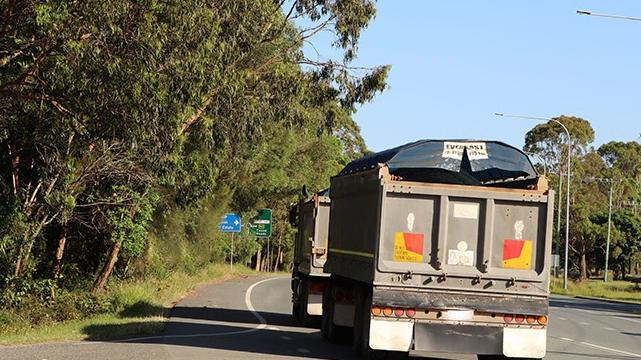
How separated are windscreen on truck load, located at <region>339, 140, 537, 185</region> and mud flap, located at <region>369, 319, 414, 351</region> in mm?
2665

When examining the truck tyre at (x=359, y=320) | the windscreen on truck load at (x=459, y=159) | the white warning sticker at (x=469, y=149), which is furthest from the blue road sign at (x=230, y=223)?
the white warning sticker at (x=469, y=149)

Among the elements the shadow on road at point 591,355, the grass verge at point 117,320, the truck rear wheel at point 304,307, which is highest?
the truck rear wheel at point 304,307

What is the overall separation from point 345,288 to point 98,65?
576 centimetres

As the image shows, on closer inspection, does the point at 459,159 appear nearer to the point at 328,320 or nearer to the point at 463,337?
the point at 463,337

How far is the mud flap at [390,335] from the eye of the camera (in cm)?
1374

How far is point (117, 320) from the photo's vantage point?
20.8 m

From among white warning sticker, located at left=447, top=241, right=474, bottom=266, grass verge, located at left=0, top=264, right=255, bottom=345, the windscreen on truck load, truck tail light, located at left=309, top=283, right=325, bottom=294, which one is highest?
the windscreen on truck load

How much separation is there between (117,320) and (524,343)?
10095mm

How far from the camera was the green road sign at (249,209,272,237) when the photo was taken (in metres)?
63.3

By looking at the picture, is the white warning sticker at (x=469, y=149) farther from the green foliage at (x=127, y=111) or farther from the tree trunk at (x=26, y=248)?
the tree trunk at (x=26, y=248)

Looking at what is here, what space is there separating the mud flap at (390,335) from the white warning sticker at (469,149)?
2967 mm

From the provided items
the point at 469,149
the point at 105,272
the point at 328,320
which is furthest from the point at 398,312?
the point at 105,272

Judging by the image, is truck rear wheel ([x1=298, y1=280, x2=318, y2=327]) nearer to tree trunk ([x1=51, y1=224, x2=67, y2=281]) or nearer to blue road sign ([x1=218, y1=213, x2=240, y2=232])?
tree trunk ([x1=51, y1=224, x2=67, y2=281])

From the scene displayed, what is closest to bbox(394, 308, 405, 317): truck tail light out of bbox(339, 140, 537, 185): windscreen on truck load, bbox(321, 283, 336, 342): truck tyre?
bbox(339, 140, 537, 185): windscreen on truck load
